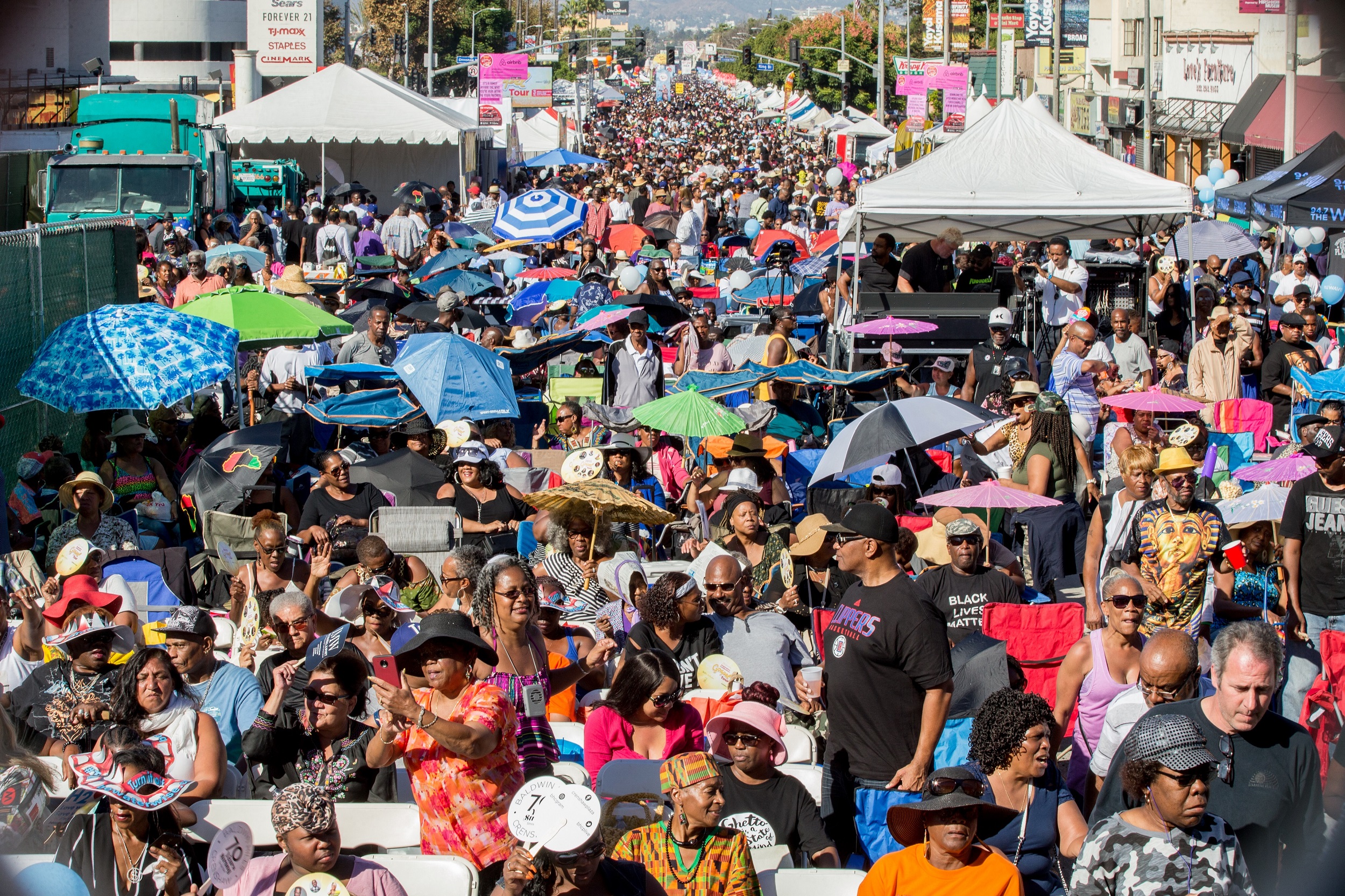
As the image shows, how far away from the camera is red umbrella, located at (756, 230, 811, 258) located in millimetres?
19234

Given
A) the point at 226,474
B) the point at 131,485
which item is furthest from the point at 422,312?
the point at 226,474

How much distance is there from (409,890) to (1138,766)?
2.18m

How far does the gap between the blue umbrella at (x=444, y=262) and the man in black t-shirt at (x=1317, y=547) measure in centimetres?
1130

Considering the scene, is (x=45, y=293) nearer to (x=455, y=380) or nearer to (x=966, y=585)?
(x=455, y=380)

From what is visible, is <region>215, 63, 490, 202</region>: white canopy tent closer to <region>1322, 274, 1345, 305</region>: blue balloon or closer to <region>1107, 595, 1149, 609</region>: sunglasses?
<region>1322, 274, 1345, 305</region>: blue balloon

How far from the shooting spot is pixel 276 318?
10922 millimetres

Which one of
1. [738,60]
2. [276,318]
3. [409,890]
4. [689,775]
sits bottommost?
[409,890]

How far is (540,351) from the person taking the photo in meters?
12.1

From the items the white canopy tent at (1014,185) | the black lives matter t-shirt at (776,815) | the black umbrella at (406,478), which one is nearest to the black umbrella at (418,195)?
the white canopy tent at (1014,185)

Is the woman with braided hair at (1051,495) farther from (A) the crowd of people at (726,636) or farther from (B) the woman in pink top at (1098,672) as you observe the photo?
(B) the woman in pink top at (1098,672)

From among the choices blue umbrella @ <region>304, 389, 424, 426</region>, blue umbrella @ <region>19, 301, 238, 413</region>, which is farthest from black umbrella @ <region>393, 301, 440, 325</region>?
blue umbrella @ <region>19, 301, 238, 413</region>

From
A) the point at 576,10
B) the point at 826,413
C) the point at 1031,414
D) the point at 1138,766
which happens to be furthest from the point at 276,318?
the point at 576,10

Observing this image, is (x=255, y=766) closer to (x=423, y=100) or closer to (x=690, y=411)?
(x=690, y=411)

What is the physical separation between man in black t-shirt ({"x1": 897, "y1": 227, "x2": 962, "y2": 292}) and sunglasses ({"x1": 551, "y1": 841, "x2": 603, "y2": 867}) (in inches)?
→ 461
